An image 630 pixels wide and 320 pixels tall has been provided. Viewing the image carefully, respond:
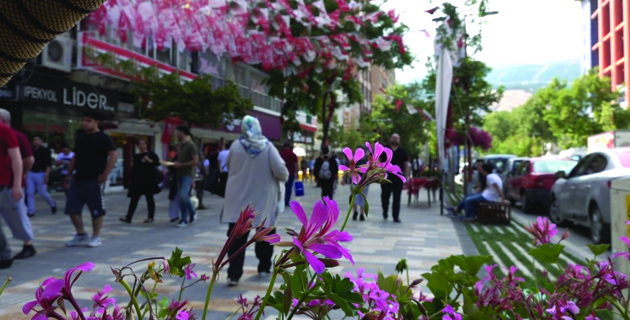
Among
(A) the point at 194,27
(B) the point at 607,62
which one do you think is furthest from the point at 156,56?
(B) the point at 607,62

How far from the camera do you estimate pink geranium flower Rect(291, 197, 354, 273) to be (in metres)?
0.91

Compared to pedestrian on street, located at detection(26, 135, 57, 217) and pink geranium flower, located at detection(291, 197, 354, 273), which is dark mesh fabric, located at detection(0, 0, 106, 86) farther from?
pedestrian on street, located at detection(26, 135, 57, 217)

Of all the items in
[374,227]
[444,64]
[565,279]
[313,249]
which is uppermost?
[444,64]

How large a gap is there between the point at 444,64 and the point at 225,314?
8.54 m

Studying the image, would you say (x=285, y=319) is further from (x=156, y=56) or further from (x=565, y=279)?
(x=156, y=56)

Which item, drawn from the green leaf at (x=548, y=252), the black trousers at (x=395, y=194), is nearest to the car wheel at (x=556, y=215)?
the black trousers at (x=395, y=194)

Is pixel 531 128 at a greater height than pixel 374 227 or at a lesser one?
greater

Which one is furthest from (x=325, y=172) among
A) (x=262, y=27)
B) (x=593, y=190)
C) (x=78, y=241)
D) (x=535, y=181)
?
(x=78, y=241)

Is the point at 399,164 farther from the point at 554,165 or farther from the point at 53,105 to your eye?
the point at 53,105

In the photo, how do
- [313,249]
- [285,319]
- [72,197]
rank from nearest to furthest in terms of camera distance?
[313,249] → [285,319] → [72,197]

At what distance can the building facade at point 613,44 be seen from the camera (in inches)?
1799

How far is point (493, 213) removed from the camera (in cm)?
1112

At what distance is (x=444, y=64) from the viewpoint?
1140 centimetres

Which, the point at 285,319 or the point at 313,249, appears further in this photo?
the point at 285,319
